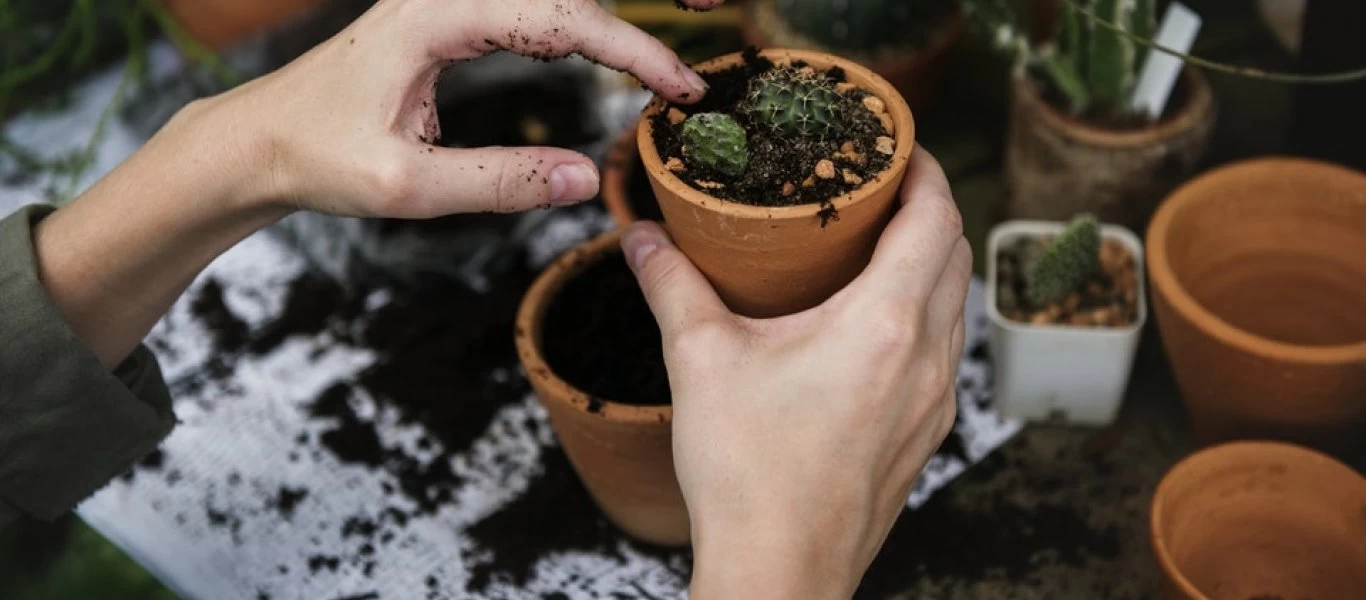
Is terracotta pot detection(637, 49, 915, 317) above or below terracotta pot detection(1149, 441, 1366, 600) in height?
above

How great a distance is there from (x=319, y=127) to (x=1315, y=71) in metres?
1.07


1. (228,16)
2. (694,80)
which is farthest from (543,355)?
(228,16)

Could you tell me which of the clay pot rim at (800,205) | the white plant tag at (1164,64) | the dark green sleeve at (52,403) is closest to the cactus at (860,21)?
the white plant tag at (1164,64)

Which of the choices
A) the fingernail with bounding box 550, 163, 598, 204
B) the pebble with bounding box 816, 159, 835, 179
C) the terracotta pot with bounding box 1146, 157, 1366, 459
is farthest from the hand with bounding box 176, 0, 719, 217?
the terracotta pot with bounding box 1146, 157, 1366, 459

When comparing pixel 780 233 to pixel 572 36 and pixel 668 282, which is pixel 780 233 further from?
pixel 572 36

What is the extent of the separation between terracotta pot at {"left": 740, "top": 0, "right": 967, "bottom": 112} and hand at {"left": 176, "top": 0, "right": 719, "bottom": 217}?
0.74 metres

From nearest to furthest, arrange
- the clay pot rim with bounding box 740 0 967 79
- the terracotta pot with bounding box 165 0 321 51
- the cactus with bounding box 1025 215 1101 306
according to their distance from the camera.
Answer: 1. the cactus with bounding box 1025 215 1101 306
2. the clay pot rim with bounding box 740 0 967 79
3. the terracotta pot with bounding box 165 0 321 51

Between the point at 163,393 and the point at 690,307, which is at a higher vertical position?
the point at 690,307

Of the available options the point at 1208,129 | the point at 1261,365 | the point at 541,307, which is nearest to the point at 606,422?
the point at 541,307

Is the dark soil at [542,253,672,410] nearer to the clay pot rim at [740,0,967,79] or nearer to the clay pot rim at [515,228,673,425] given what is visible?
the clay pot rim at [515,228,673,425]

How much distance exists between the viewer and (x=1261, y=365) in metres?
1.05

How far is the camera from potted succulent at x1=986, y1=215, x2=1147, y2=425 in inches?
46.4

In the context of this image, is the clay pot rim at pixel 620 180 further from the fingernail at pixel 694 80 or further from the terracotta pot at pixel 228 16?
the terracotta pot at pixel 228 16

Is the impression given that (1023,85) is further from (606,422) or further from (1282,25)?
(606,422)
